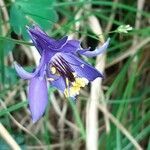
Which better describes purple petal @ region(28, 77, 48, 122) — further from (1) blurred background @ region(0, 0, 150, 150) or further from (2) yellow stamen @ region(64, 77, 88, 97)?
(1) blurred background @ region(0, 0, 150, 150)

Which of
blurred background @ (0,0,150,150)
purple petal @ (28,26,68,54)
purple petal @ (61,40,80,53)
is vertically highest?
purple petal @ (28,26,68,54)

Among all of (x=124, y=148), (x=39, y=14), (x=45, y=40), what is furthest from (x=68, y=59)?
(x=124, y=148)

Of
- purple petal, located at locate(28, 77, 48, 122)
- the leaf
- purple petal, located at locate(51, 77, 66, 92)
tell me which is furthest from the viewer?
the leaf

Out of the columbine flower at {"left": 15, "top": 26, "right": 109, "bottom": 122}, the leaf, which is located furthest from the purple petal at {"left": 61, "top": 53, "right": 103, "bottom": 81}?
the leaf

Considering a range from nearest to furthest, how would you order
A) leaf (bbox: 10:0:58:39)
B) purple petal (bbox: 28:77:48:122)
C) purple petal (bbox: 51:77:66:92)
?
purple petal (bbox: 28:77:48:122) → purple petal (bbox: 51:77:66:92) → leaf (bbox: 10:0:58:39)

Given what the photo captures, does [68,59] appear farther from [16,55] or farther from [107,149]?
[16,55]

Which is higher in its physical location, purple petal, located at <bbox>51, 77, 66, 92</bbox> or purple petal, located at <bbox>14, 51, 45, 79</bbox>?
purple petal, located at <bbox>14, 51, 45, 79</bbox>

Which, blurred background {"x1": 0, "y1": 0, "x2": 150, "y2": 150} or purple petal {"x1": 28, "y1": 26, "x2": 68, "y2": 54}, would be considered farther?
blurred background {"x1": 0, "y1": 0, "x2": 150, "y2": 150}
